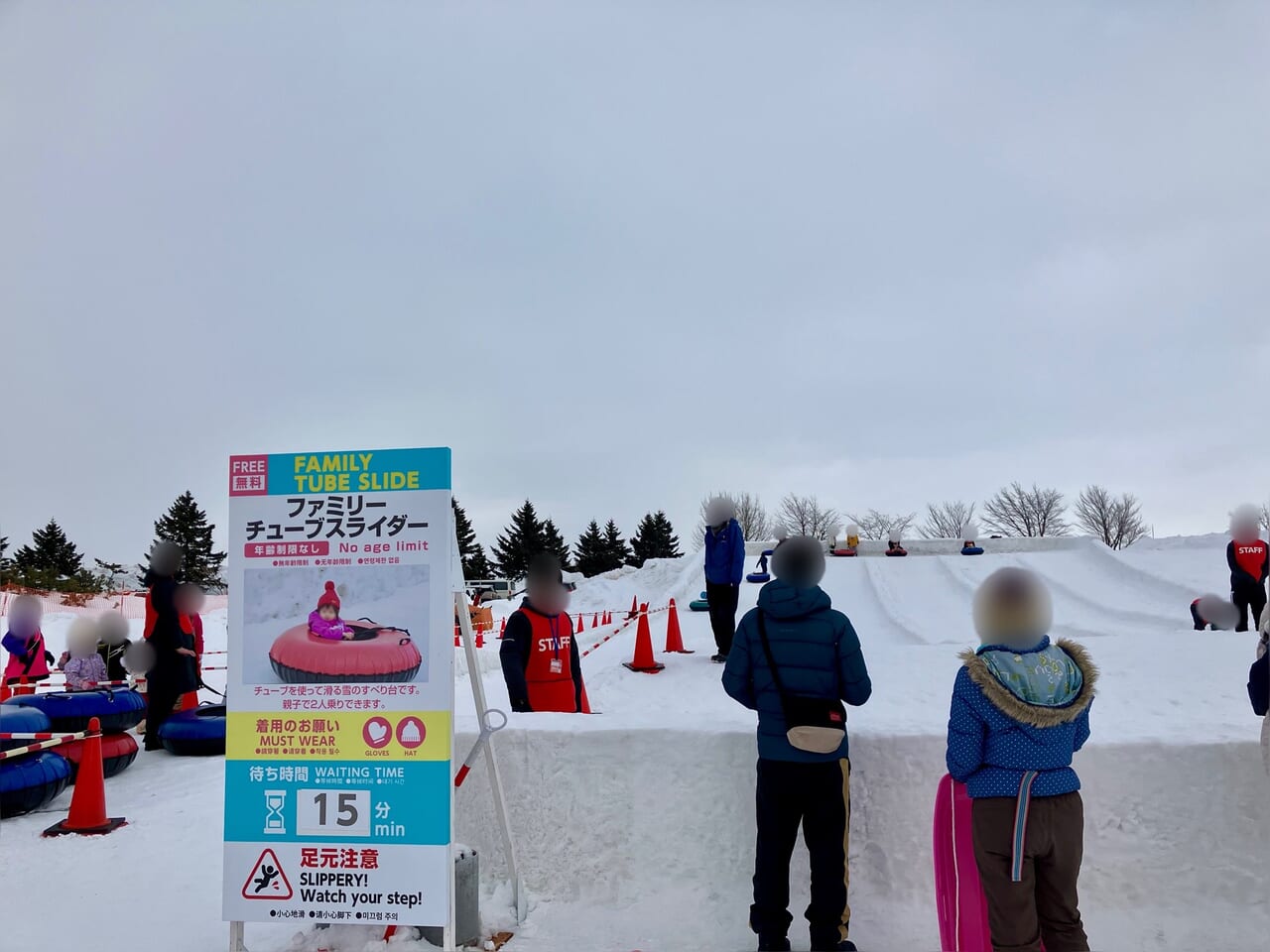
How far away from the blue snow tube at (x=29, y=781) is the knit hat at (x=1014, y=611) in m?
6.84

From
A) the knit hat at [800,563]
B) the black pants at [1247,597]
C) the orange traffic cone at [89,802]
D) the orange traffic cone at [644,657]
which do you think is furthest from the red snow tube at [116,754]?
the black pants at [1247,597]

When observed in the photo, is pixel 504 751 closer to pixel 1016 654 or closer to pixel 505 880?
pixel 505 880

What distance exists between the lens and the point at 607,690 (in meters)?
9.55

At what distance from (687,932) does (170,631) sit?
21.9ft

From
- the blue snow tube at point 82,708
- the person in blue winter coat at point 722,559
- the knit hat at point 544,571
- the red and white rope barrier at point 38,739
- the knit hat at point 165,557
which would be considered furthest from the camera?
the person in blue winter coat at point 722,559

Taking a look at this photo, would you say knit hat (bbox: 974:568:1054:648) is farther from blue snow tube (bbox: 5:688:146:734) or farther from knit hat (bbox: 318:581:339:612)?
blue snow tube (bbox: 5:688:146:734)

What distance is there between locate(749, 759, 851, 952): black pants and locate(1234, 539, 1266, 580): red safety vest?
8866 millimetres

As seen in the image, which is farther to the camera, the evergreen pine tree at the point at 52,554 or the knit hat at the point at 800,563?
the evergreen pine tree at the point at 52,554

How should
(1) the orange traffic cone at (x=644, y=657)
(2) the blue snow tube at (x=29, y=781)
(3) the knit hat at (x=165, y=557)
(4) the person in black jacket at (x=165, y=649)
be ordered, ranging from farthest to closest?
(1) the orange traffic cone at (x=644, y=657)
(4) the person in black jacket at (x=165, y=649)
(3) the knit hat at (x=165, y=557)
(2) the blue snow tube at (x=29, y=781)

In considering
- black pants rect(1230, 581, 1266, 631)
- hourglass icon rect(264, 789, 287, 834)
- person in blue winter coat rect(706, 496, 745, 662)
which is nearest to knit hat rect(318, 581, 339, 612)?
hourglass icon rect(264, 789, 287, 834)

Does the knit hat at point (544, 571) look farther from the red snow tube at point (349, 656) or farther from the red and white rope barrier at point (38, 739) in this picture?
the red and white rope barrier at point (38, 739)

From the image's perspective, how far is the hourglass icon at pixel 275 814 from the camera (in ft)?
12.4

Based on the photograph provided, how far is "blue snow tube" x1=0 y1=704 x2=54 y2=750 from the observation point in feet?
21.4

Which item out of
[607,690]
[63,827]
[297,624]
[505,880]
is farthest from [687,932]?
[607,690]
